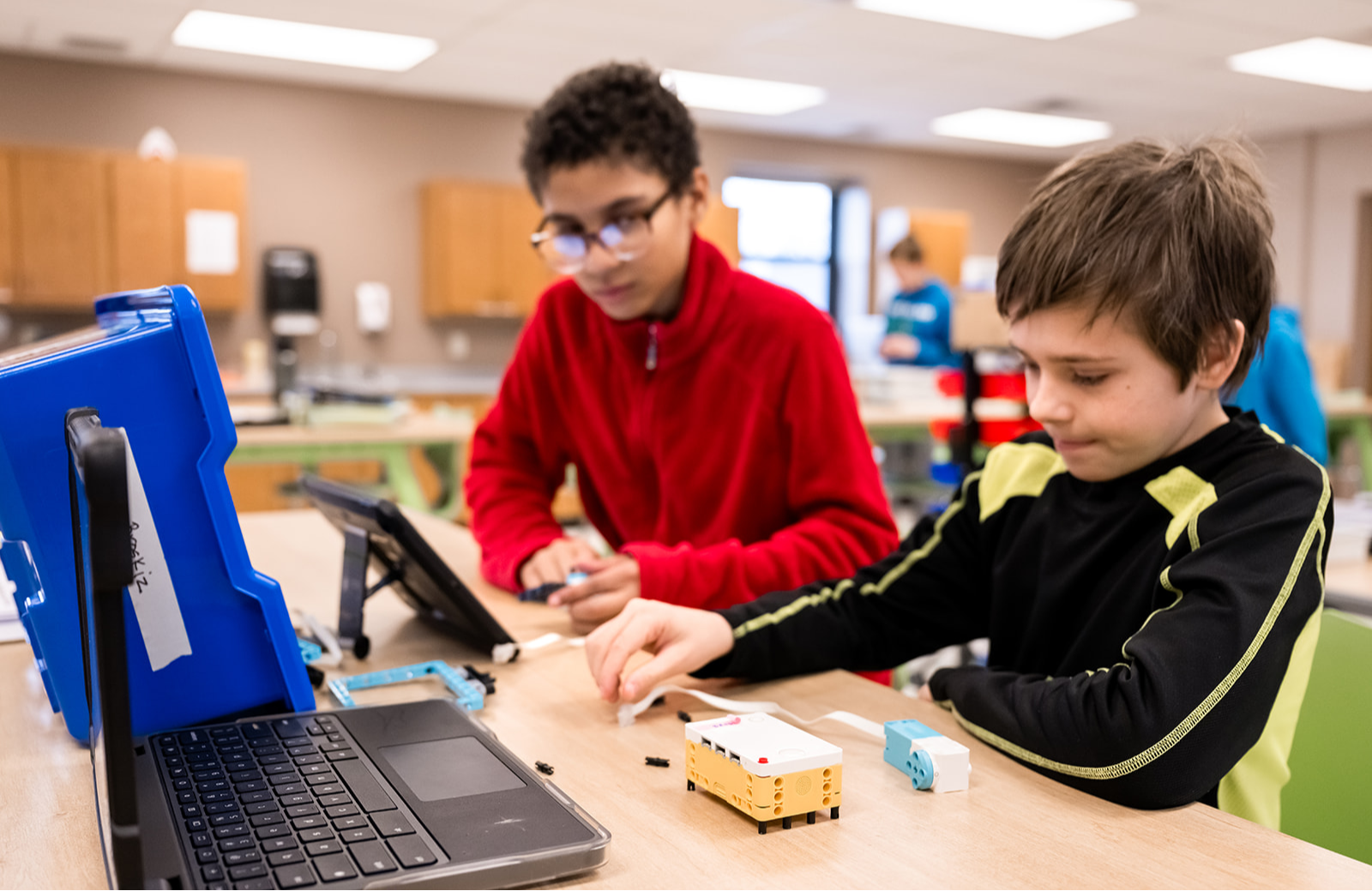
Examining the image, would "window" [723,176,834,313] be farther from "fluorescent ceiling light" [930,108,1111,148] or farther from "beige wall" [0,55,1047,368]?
"beige wall" [0,55,1047,368]

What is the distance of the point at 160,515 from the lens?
2.65 ft

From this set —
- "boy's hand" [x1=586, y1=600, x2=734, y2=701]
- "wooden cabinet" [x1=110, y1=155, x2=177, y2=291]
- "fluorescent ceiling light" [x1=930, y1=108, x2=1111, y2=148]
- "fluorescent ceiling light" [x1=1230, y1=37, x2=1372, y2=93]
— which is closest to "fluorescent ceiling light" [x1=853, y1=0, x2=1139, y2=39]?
"fluorescent ceiling light" [x1=1230, y1=37, x2=1372, y2=93]

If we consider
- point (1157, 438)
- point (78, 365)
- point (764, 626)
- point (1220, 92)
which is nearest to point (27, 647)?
point (78, 365)

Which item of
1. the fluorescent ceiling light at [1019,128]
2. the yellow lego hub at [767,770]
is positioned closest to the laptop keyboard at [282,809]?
the yellow lego hub at [767,770]

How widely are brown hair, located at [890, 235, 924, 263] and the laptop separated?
6.10 meters

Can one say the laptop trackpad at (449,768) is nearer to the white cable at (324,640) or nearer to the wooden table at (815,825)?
the wooden table at (815,825)

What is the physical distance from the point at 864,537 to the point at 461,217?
19.0 ft

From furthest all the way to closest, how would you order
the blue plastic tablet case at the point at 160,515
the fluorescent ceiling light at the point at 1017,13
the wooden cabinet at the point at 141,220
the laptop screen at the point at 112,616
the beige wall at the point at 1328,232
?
the beige wall at the point at 1328,232, the wooden cabinet at the point at 141,220, the fluorescent ceiling light at the point at 1017,13, the blue plastic tablet case at the point at 160,515, the laptop screen at the point at 112,616

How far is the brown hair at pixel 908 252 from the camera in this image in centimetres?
659

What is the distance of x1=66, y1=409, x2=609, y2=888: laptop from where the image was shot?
1.76 feet

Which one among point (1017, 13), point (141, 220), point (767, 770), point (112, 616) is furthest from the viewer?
point (141, 220)

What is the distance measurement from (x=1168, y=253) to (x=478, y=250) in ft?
20.3

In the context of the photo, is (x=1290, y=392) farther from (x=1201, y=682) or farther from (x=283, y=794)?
(x=283, y=794)

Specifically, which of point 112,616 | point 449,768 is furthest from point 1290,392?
point 112,616
